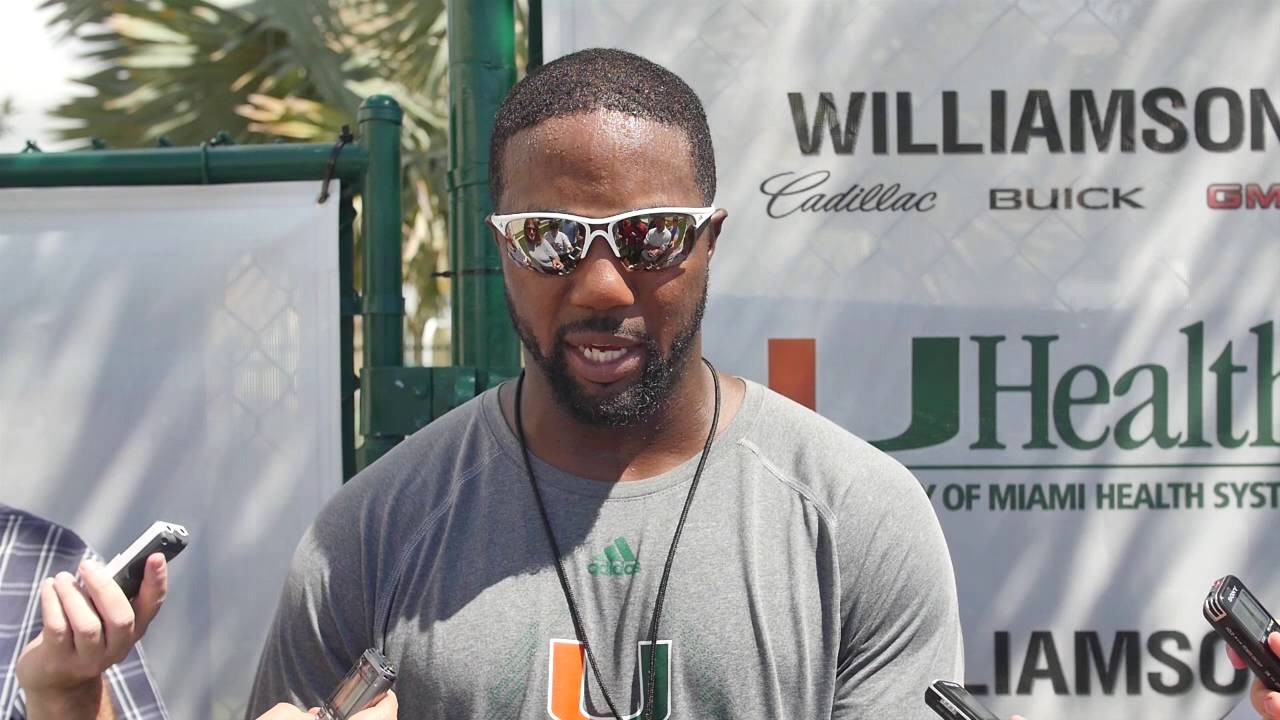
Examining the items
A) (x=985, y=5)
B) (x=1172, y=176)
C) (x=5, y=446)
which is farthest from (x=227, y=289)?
(x=1172, y=176)

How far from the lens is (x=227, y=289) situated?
7.99 feet

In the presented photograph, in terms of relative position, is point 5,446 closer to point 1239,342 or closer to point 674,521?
point 674,521

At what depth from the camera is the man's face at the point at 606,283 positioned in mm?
1628

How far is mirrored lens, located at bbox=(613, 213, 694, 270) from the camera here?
1615 mm

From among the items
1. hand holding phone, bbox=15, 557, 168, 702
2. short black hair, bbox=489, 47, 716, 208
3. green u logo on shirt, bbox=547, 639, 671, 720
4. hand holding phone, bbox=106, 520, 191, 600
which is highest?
short black hair, bbox=489, 47, 716, 208

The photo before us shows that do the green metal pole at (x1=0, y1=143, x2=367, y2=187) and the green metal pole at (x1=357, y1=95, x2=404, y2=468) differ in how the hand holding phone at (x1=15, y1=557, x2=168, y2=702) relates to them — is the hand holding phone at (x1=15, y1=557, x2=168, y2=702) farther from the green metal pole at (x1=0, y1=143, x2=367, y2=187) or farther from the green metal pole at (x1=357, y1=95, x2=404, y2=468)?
the green metal pole at (x1=0, y1=143, x2=367, y2=187)

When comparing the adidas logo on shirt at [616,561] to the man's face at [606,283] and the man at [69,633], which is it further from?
the man at [69,633]

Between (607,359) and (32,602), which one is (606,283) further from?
(32,602)

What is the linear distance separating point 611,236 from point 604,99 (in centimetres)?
18

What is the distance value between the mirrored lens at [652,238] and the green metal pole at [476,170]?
86 cm

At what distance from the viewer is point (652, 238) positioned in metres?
1.62

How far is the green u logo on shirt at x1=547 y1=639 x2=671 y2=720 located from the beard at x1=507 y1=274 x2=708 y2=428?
0.29 m

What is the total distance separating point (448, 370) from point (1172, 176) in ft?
4.58

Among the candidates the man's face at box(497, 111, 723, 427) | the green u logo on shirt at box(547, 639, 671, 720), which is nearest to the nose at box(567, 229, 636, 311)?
the man's face at box(497, 111, 723, 427)
